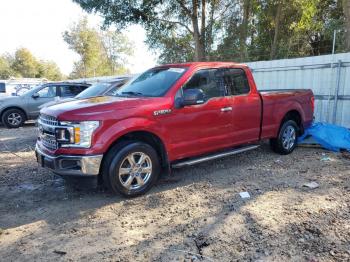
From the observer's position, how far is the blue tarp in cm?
758

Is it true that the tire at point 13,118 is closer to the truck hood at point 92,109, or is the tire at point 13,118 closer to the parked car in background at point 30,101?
the parked car in background at point 30,101

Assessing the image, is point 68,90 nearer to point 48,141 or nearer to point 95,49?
point 48,141

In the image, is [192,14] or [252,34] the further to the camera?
[252,34]

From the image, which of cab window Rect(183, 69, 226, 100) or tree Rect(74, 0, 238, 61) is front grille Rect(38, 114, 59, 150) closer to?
cab window Rect(183, 69, 226, 100)

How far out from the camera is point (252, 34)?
68.3 ft

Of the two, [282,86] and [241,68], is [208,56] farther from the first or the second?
[241,68]

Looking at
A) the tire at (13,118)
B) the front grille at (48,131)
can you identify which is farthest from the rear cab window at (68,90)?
the front grille at (48,131)

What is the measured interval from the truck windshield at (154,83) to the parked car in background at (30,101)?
8045 millimetres

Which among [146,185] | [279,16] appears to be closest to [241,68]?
[146,185]

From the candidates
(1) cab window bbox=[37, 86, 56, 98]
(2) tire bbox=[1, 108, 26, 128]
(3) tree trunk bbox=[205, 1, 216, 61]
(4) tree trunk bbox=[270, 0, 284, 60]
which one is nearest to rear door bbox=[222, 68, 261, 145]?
(1) cab window bbox=[37, 86, 56, 98]

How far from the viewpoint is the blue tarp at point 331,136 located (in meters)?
7.58

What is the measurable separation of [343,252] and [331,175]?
2.75 metres

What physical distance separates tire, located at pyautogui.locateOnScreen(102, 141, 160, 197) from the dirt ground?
189 millimetres

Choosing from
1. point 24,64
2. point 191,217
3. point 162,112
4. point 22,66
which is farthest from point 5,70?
point 191,217
